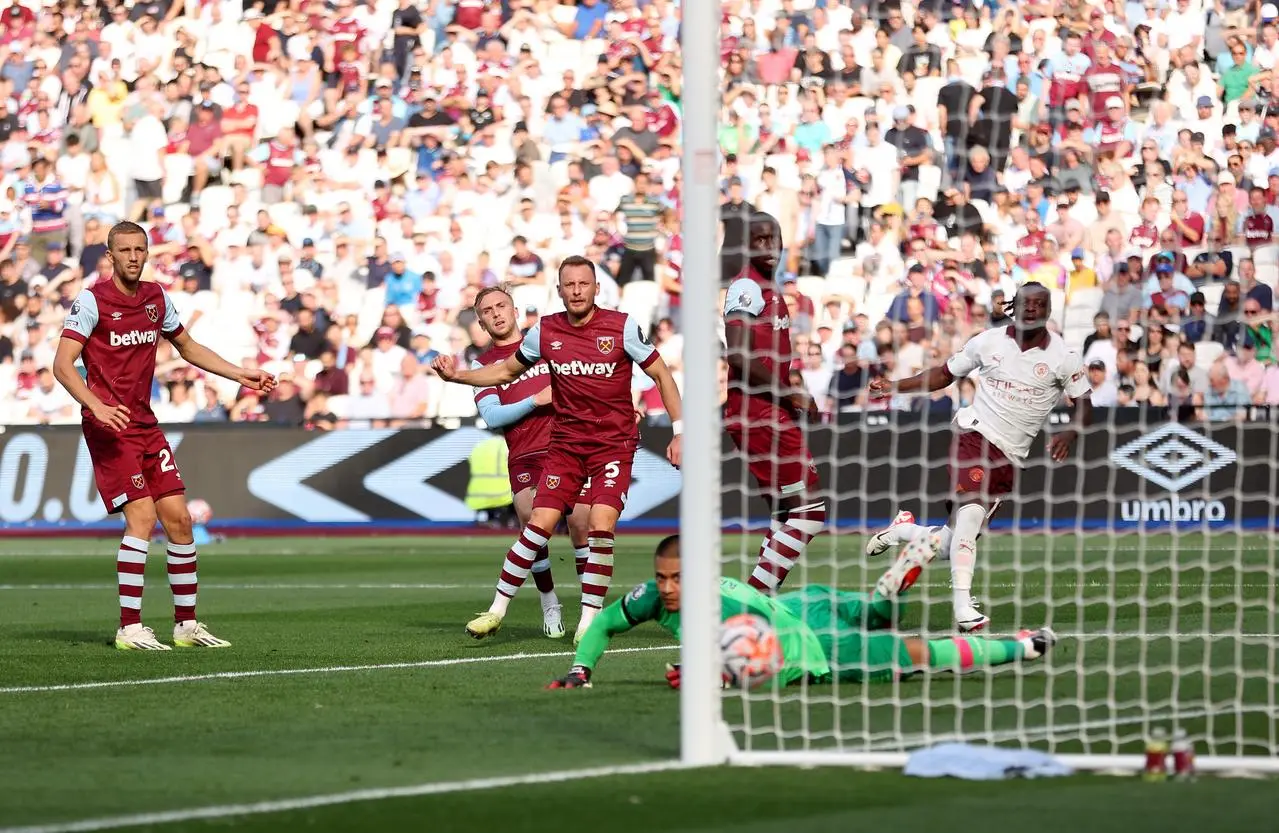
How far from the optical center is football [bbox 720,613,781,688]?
8078 mm

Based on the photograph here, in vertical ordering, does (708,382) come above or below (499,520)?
above

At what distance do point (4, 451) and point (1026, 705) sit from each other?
60.5 ft

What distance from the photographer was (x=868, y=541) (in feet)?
39.5

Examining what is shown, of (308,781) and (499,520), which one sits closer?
(308,781)

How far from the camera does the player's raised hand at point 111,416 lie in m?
11.4

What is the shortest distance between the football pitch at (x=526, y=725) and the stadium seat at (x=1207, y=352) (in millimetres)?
1606

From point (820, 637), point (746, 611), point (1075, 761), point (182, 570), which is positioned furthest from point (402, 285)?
point (1075, 761)

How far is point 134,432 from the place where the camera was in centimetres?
1184

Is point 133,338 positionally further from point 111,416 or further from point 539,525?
point 539,525

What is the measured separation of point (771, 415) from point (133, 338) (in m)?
3.81

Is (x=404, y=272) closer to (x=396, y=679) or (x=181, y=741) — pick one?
(x=396, y=679)

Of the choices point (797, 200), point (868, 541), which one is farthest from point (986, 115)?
point (868, 541)

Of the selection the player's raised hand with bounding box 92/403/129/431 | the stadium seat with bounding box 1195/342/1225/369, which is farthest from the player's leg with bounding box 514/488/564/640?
the stadium seat with bounding box 1195/342/1225/369

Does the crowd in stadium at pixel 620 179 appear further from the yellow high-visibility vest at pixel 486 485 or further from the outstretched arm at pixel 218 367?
the outstretched arm at pixel 218 367
